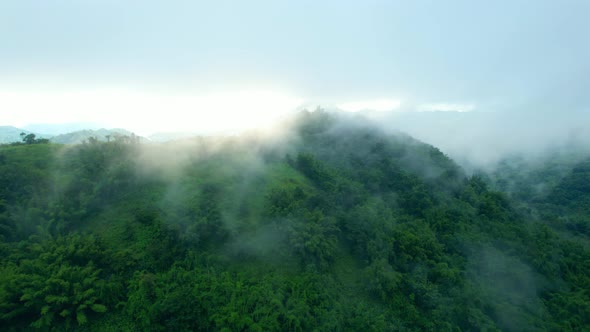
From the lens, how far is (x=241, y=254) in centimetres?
1717

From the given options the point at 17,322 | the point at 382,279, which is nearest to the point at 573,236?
the point at 382,279

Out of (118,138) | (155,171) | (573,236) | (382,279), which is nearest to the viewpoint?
(382,279)

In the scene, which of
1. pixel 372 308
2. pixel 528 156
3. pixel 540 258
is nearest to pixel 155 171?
pixel 372 308

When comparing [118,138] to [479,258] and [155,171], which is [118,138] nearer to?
[155,171]

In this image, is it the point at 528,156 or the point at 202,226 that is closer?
the point at 202,226

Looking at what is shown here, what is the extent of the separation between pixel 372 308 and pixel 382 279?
1.93 meters

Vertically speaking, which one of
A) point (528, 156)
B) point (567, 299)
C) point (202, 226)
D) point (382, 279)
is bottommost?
point (528, 156)

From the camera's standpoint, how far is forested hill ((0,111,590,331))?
12.6 m

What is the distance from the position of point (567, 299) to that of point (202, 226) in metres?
25.7

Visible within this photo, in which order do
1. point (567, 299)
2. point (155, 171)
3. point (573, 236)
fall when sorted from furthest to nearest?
point (573, 236), point (155, 171), point (567, 299)

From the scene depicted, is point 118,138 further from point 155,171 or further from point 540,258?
point 540,258

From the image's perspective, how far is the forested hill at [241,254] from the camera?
12609 mm

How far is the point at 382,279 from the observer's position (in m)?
17.0

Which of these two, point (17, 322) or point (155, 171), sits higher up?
point (155, 171)
